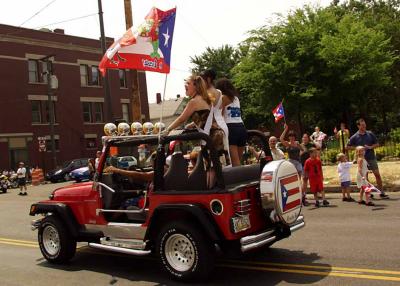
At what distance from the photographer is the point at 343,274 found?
592 cm

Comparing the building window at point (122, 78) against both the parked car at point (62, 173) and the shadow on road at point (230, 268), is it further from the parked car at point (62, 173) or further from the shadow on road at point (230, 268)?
the shadow on road at point (230, 268)

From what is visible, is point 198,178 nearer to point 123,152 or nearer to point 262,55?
point 123,152

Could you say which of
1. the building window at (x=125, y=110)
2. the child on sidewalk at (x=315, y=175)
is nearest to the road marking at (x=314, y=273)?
the child on sidewalk at (x=315, y=175)

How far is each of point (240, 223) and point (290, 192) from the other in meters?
0.85

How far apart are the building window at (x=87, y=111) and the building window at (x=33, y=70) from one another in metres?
5.33

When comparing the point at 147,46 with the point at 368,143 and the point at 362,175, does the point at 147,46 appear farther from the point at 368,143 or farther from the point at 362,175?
the point at 368,143

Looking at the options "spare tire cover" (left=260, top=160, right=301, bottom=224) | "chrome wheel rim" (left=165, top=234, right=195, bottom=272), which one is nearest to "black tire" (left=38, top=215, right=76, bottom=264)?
"chrome wheel rim" (left=165, top=234, right=195, bottom=272)

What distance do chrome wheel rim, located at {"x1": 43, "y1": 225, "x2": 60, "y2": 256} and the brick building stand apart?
31982 millimetres

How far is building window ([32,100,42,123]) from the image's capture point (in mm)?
42125

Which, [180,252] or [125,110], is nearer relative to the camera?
[180,252]

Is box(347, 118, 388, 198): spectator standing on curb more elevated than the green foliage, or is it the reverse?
the green foliage

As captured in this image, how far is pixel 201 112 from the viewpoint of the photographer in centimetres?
645

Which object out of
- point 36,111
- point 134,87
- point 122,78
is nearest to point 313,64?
point 134,87

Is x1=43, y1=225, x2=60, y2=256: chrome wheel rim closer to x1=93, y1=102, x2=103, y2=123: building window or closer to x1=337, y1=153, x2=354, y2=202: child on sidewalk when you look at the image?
x1=337, y1=153, x2=354, y2=202: child on sidewalk
